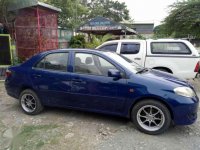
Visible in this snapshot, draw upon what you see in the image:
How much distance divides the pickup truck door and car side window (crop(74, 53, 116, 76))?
11.3 feet

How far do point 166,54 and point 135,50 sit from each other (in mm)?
1061

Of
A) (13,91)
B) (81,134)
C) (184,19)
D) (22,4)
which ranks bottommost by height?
(81,134)

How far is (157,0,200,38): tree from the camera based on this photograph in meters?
13.1

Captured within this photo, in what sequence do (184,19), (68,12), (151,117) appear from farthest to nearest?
(68,12), (184,19), (151,117)

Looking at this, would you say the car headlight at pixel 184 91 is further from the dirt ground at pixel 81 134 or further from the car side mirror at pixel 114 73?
the car side mirror at pixel 114 73

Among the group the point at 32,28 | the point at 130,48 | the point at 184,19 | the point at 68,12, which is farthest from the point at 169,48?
the point at 68,12

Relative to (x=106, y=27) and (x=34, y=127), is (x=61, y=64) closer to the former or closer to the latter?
(x=34, y=127)

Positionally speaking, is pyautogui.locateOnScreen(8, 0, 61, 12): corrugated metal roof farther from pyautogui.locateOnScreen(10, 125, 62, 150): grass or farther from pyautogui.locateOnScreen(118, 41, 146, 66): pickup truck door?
pyautogui.locateOnScreen(10, 125, 62, 150): grass

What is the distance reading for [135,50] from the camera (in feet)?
26.0

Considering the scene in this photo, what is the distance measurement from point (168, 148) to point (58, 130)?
6.63 ft

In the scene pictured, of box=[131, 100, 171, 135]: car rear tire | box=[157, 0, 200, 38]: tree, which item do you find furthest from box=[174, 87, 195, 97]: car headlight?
box=[157, 0, 200, 38]: tree

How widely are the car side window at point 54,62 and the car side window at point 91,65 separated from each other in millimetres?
284

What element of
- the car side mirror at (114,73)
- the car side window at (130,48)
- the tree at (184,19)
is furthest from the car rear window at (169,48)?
the tree at (184,19)

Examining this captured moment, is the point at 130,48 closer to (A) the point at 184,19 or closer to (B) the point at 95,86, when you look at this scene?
(B) the point at 95,86
